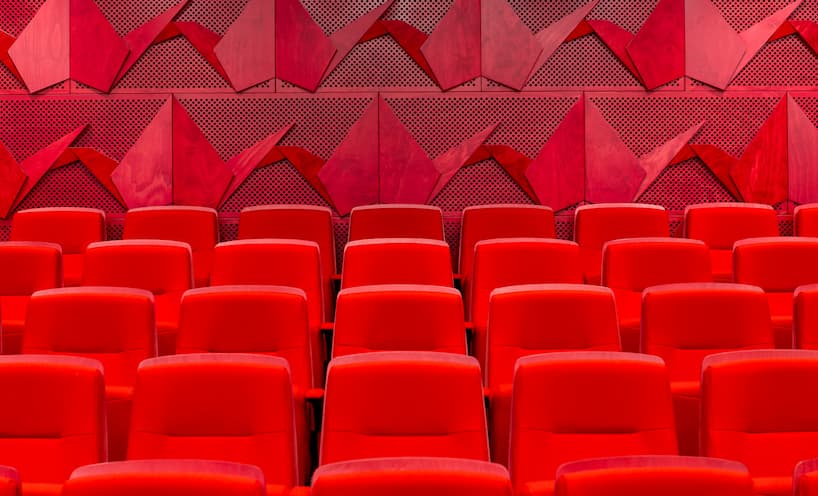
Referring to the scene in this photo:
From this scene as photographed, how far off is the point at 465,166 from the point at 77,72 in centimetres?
145

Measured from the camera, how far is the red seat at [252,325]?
81.6 inches

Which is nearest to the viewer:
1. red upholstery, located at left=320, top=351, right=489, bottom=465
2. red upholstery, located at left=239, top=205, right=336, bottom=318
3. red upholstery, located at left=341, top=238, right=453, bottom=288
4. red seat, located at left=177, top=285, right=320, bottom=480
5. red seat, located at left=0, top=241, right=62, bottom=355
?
red upholstery, located at left=320, top=351, right=489, bottom=465

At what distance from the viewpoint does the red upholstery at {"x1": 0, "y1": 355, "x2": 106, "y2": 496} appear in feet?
5.45

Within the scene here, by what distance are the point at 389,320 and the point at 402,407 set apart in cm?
45

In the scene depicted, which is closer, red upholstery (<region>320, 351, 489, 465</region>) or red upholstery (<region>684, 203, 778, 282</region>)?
red upholstery (<region>320, 351, 489, 465</region>)

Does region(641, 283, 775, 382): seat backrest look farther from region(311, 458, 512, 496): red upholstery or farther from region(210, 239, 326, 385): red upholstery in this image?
region(311, 458, 512, 496): red upholstery

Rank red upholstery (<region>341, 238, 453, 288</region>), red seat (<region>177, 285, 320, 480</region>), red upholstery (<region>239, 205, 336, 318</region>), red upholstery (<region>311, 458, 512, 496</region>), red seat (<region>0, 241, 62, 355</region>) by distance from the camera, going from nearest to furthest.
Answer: red upholstery (<region>311, 458, 512, 496</region>) → red seat (<region>177, 285, 320, 480</region>) → red upholstery (<region>341, 238, 453, 288</region>) → red seat (<region>0, 241, 62, 355</region>) → red upholstery (<region>239, 205, 336, 318</region>)

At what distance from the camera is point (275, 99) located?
11.9ft

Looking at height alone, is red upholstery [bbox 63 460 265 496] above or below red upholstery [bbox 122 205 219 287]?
above

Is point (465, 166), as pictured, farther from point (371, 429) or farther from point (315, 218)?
point (371, 429)

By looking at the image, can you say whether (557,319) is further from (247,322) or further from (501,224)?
(501,224)

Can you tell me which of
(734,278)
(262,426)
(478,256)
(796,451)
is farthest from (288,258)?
(796,451)

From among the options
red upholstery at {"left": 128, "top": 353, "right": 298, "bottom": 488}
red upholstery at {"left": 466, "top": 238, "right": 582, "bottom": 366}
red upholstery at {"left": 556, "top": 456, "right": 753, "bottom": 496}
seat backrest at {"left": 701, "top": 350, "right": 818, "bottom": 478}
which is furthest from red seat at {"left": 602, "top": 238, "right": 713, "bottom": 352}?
red upholstery at {"left": 556, "top": 456, "right": 753, "bottom": 496}

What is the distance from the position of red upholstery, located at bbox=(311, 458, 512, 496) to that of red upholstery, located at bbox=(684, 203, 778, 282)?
222 centimetres
